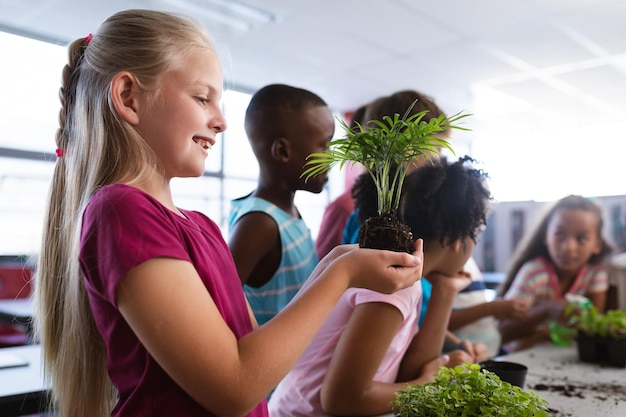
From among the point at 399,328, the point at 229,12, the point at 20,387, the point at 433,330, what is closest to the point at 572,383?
the point at 433,330

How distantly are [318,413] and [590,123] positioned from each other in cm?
793

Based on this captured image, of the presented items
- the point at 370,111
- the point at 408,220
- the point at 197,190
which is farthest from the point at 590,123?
the point at 408,220

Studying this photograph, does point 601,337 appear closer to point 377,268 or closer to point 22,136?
point 377,268

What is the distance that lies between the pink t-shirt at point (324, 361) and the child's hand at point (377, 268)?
266 mm

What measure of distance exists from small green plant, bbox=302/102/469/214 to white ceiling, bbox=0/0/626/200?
7.45 ft

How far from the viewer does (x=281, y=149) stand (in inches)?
62.6

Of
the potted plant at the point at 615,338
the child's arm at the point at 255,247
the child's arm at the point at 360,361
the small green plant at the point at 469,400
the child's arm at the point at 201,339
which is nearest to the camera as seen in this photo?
the child's arm at the point at 201,339

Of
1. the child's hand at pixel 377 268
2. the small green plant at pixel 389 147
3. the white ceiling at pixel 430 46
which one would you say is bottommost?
the child's hand at pixel 377 268

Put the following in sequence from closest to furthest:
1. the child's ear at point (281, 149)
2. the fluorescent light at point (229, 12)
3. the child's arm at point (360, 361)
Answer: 1. the child's arm at point (360, 361)
2. the child's ear at point (281, 149)
3. the fluorescent light at point (229, 12)

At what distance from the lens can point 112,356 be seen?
32.3 inches

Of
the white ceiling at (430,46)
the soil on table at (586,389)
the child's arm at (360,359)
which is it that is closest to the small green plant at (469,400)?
the child's arm at (360,359)

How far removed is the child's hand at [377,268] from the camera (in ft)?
2.80

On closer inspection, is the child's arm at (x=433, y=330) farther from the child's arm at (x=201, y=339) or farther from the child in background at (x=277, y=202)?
the child's arm at (x=201, y=339)

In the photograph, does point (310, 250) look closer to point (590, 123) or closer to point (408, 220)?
point (408, 220)
